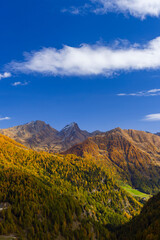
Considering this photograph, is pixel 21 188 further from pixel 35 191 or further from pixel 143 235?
pixel 143 235

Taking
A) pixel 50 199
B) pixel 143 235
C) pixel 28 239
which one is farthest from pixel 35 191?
pixel 143 235

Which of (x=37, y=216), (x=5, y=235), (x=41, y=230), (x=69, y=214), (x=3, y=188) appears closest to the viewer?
(x=5, y=235)

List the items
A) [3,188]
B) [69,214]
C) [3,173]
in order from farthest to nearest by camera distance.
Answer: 1. [3,173]
2. [69,214]
3. [3,188]

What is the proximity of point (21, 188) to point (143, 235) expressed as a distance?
113872mm

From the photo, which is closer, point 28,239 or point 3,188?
point 28,239

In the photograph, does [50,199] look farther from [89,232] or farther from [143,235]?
[143,235]

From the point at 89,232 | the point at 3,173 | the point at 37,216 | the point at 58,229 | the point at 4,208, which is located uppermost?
the point at 3,173

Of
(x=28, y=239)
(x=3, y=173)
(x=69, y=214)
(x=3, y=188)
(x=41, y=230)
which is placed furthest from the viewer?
(x=3, y=173)

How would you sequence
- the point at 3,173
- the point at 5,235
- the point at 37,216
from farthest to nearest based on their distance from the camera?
1. the point at 3,173
2. the point at 37,216
3. the point at 5,235

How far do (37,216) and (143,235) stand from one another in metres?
86.9

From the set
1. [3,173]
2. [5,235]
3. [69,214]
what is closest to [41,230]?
[5,235]

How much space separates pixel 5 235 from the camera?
100625mm

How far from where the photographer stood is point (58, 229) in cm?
13538

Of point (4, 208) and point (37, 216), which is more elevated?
point (4, 208)
